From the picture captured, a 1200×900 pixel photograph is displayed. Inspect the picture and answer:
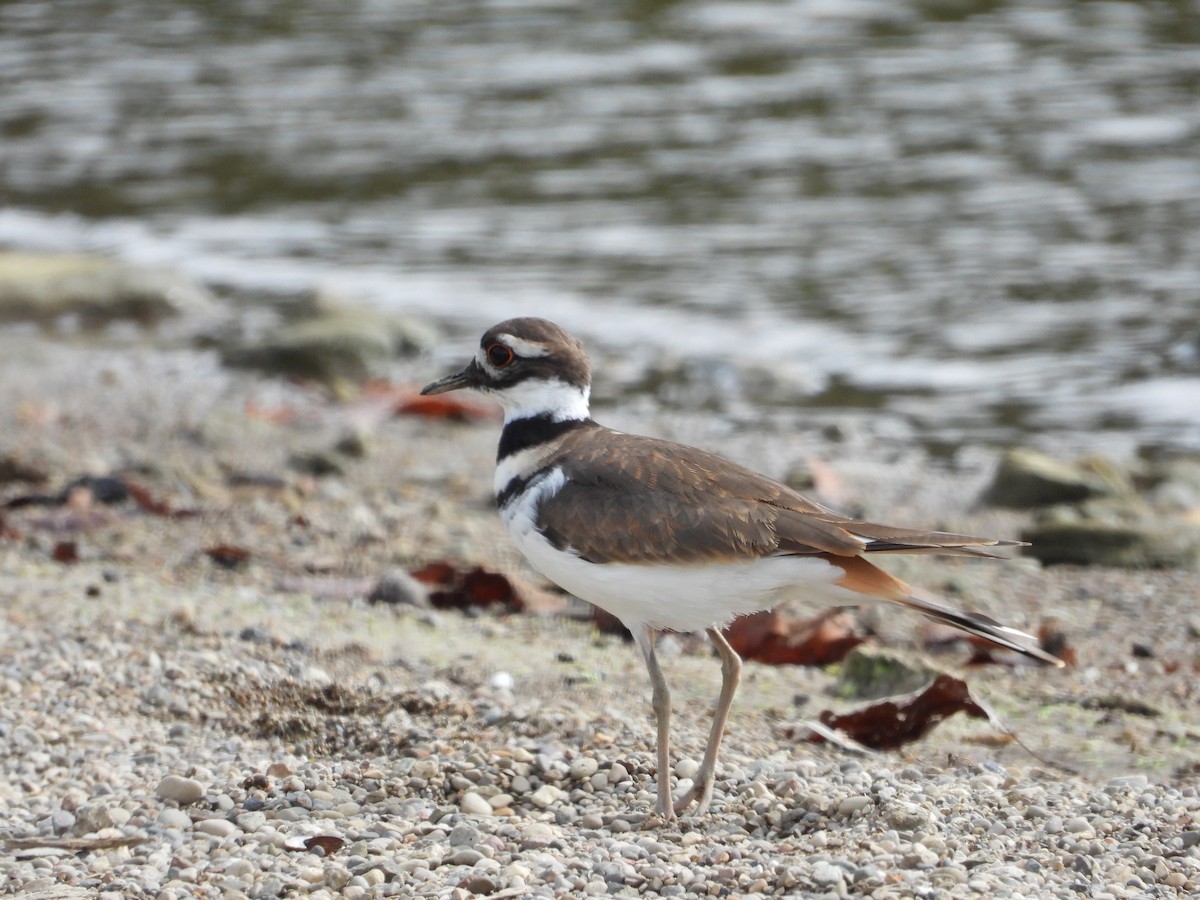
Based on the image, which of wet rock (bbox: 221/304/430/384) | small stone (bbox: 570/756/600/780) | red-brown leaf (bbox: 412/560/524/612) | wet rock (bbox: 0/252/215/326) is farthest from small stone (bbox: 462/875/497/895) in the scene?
wet rock (bbox: 0/252/215/326)

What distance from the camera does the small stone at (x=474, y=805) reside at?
4180 millimetres

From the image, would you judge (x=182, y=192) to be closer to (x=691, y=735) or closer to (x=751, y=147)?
(x=751, y=147)

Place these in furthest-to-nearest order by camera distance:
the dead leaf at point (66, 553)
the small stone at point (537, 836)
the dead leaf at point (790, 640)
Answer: the dead leaf at point (66, 553)
the dead leaf at point (790, 640)
the small stone at point (537, 836)

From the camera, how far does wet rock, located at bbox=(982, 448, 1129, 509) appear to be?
316 inches

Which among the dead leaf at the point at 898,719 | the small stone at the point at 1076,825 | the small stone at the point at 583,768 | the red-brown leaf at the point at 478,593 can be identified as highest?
the small stone at the point at 583,768

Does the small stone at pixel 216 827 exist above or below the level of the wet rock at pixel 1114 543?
above

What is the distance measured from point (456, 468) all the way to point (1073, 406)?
3863 mm

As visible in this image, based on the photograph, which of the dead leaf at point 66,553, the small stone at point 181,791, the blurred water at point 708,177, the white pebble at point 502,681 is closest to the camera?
the small stone at point 181,791

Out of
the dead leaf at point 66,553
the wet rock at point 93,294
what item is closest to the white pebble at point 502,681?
the dead leaf at point 66,553

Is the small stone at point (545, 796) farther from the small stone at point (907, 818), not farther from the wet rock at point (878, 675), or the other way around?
the wet rock at point (878, 675)

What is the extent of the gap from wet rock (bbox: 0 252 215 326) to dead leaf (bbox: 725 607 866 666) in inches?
288

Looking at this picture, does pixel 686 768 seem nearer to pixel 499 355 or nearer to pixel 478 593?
pixel 499 355

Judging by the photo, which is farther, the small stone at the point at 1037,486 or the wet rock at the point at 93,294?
the wet rock at the point at 93,294

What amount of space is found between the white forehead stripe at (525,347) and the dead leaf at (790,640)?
1695mm
